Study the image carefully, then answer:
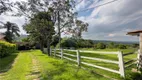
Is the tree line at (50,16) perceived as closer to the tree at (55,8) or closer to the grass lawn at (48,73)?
the tree at (55,8)

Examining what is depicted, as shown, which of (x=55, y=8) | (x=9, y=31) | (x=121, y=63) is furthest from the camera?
(x=9, y=31)

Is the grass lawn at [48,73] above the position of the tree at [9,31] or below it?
below

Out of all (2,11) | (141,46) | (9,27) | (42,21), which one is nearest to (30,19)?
(42,21)

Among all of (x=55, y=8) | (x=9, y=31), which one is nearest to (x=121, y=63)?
(x=55, y=8)

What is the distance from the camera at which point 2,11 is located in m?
10.8

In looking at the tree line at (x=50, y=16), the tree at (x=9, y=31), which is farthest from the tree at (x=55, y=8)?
the tree at (x=9, y=31)

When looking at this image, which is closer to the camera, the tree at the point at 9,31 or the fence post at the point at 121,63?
the fence post at the point at 121,63

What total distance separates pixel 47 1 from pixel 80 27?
614 cm

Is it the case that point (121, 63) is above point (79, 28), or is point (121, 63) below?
below

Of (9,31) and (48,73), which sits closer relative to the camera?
(48,73)

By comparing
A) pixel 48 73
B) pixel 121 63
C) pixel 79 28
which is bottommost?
pixel 48 73

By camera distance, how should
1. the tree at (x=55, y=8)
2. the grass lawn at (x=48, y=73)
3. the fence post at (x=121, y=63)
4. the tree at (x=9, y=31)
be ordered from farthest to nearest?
the tree at (x=9, y=31)
the tree at (x=55, y=8)
the grass lawn at (x=48, y=73)
the fence post at (x=121, y=63)

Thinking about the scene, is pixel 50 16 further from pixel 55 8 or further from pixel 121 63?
pixel 121 63

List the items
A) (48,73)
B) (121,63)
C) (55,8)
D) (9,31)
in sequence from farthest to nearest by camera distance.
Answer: (9,31) → (55,8) → (48,73) → (121,63)
